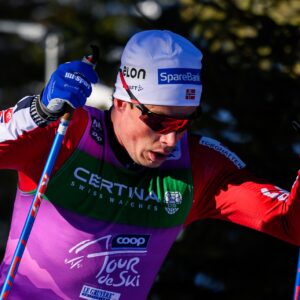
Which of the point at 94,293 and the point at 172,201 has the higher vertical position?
the point at 172,201

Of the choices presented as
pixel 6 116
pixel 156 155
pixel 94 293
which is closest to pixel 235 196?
pixel 156 155

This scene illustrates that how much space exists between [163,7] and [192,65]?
2.41 metres

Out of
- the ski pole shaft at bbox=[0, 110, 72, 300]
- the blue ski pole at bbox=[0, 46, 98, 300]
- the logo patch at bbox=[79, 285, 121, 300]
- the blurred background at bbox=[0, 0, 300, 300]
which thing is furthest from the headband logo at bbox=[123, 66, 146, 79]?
the blurred background at bbox=[0, 0, 300, 300]

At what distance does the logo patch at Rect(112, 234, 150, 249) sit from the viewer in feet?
13.0

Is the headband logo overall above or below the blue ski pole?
above

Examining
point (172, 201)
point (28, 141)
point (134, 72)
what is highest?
point (134, 72)

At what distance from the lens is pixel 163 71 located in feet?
12.7

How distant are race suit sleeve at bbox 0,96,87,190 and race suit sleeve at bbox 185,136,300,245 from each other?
65 cm

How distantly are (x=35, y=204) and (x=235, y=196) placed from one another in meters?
0.98

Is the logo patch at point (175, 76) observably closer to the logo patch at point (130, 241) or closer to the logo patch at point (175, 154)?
the logo patch at point (175, 154)

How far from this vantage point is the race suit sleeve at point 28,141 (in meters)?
3.58

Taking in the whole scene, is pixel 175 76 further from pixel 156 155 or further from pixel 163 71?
pixel 156 155

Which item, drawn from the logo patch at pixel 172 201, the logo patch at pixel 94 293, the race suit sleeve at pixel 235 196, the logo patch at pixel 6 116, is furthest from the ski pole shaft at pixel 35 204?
the race suit sleeve at pixel 235 196

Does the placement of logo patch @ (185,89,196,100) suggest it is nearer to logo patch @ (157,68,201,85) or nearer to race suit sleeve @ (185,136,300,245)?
logo patch @ (157,68,201,85)
